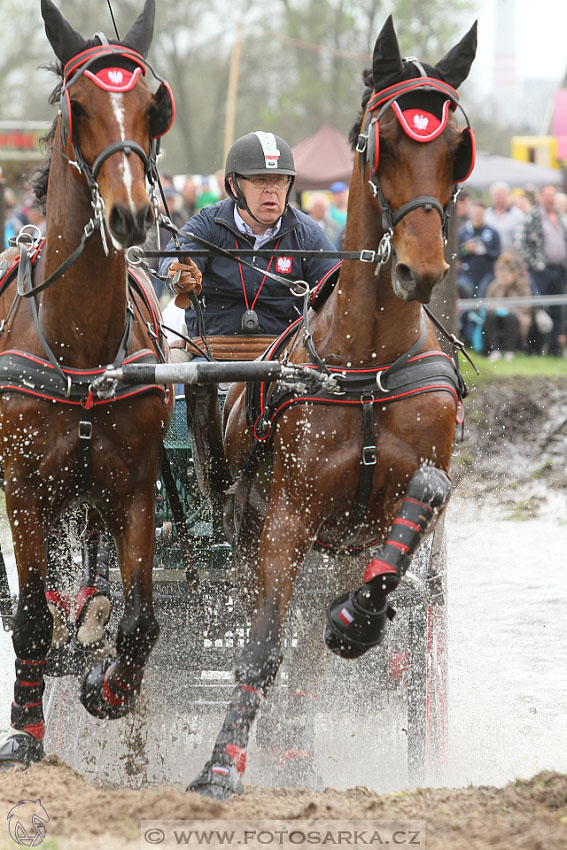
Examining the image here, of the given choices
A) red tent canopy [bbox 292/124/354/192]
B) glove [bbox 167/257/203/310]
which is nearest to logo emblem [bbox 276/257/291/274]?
glove [bbox 167/257/203/310]

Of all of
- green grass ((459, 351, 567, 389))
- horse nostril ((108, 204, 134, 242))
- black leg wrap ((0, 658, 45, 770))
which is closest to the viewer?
horse nostril ((108, 204, 134, 242))

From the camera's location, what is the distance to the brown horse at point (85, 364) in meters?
3.77

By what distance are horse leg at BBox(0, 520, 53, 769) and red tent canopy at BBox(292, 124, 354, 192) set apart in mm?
17806

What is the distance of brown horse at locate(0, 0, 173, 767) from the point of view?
12.4ft

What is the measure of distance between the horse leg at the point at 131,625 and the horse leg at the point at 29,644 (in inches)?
8.5

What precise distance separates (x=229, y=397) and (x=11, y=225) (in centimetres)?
1191

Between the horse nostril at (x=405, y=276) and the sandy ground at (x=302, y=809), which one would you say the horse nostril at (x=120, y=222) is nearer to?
the horse nostril at (x=405, y=276)

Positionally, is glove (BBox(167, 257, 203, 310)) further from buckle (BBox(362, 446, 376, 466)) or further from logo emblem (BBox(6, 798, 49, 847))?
logo emblem (BBox(6, 798, 49, 847))

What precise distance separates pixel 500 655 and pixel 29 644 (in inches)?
116

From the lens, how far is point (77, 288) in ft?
13.2

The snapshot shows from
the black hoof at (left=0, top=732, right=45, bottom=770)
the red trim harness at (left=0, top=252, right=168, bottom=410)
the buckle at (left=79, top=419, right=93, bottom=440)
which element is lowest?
the black hoof at (left=0, top=732, right=45, bottom=770)

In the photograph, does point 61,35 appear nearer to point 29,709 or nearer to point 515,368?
point 29,709

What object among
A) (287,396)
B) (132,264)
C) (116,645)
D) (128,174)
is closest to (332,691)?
(116,645)

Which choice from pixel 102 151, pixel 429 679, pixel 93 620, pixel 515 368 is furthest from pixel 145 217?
pixel 515 368
